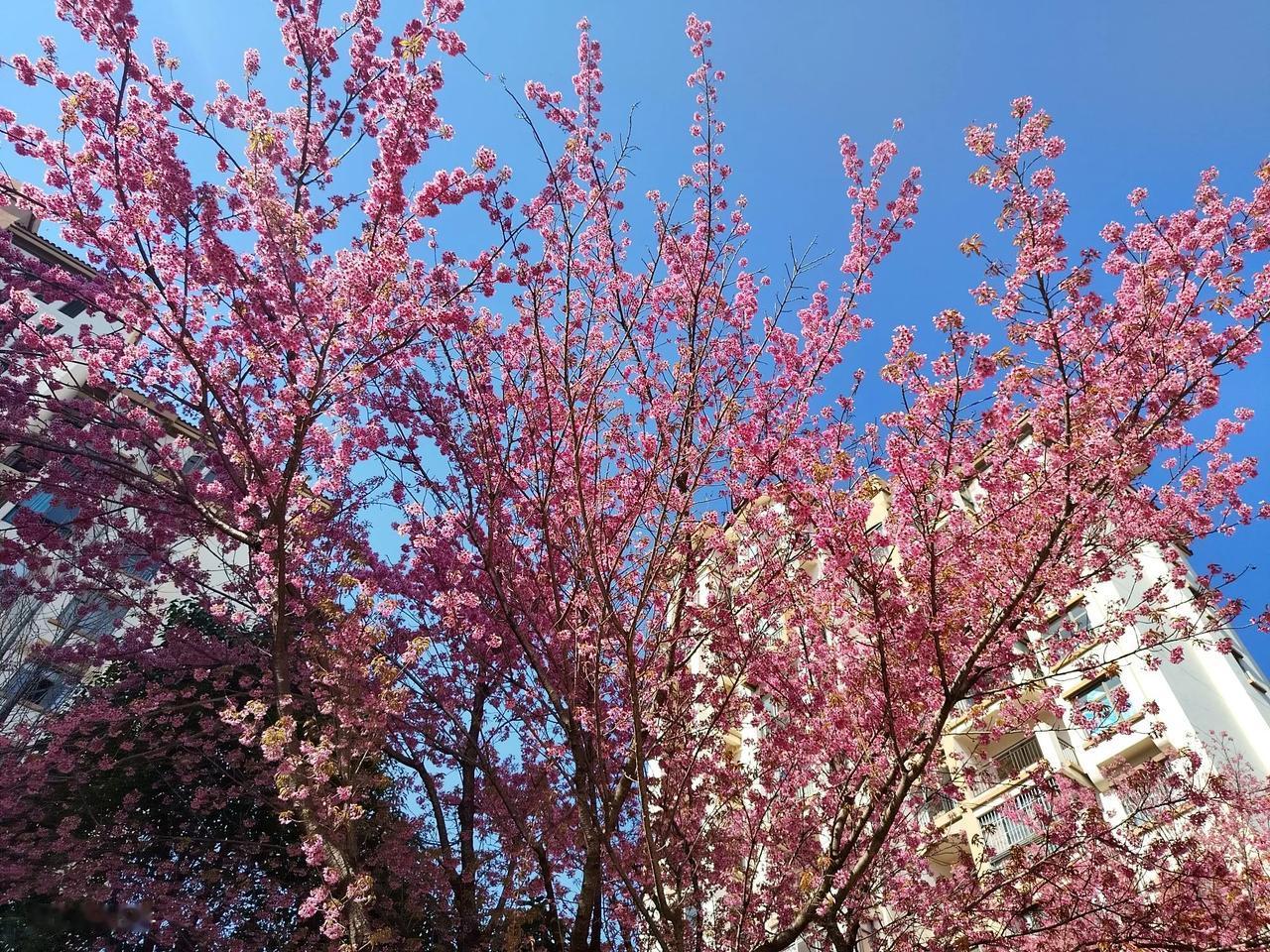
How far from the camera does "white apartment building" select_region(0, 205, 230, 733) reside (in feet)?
28.9

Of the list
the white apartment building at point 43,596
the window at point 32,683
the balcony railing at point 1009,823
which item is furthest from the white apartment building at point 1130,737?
the window at point 32,683

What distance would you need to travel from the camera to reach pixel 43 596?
33.7 feet

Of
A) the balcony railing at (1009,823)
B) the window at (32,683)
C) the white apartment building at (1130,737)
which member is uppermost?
the window at (32,683)

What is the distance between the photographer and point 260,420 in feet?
23.0

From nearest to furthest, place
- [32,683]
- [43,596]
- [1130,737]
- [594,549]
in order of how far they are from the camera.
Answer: [594,549] < [43,596] < [1130,737] < [32,683]

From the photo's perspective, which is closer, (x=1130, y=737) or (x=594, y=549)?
(x=594, y=549)

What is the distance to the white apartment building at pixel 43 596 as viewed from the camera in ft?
28.9

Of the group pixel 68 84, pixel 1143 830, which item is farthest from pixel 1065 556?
pixel 68 84

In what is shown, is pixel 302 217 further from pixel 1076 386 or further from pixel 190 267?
pixel 1076 386

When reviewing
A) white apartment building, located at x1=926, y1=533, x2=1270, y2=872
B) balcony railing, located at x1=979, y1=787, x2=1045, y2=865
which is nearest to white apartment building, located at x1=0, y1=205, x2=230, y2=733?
white apartment building, located at x1=926, y1=533, x2=1270, y2=872

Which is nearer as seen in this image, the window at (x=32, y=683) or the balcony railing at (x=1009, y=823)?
the balcony railing at (x=1009, y=823)

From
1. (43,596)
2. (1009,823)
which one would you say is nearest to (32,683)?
(43,596)

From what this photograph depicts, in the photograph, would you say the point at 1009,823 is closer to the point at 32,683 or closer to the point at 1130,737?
the point at 1130,737

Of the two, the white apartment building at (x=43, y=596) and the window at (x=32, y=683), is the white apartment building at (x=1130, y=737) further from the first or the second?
the window at (x=32, y=683)
